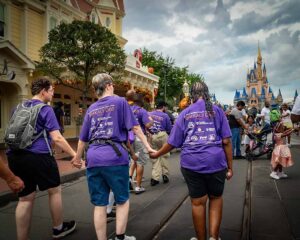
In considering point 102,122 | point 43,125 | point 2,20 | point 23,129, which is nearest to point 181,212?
point 102,122

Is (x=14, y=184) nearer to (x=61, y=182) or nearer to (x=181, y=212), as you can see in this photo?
(x=181, y=212)

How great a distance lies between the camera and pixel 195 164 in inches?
126

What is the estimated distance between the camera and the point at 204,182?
324cm

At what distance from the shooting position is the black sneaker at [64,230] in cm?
378

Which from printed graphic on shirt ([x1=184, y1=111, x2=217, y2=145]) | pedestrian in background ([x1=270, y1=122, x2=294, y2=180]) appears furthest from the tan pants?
printed graphic on shirt ([x1=184, y1=111, x2=217, y2=145])

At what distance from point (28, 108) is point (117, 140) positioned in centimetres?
109

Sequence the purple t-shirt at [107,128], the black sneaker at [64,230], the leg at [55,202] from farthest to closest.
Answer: the black sneaker at [64,230]
the leg at [55,202]
the purple t-shirt at [107,128]

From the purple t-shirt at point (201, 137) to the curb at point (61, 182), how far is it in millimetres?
3897

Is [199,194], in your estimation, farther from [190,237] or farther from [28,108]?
[28,108]

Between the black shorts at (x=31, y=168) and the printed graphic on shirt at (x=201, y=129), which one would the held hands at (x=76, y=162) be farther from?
the printed graphic on shirt at (x=201, y=129)

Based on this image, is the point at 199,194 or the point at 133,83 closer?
the point at 199,194

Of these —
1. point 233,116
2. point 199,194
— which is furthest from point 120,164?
point 233,116

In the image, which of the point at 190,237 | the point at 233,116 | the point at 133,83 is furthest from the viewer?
the point at 133,83

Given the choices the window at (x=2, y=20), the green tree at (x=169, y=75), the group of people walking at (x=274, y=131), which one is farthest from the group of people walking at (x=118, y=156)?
the green tree at (x=169, y=75)
